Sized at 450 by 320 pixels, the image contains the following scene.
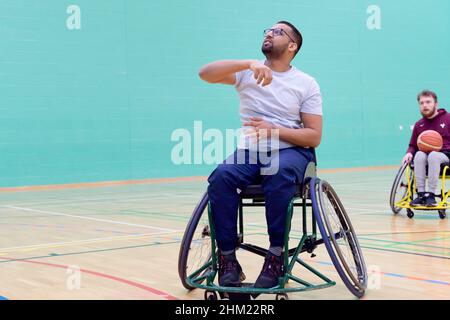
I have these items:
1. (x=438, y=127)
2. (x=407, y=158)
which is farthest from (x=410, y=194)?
(x=438, y=127)

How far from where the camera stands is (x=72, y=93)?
889 centimetres

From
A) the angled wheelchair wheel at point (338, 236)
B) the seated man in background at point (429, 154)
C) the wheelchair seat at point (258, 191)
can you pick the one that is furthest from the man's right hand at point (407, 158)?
the wheelchair seat at point (258, 191)

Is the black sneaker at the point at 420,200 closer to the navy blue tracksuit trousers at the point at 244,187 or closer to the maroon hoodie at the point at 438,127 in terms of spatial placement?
the maroon hoodie at the point at 438,127

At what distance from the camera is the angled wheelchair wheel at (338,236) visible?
8.30 feet

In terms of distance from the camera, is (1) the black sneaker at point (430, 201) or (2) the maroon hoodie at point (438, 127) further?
(2) the maroon hoodie at point (438, 127)

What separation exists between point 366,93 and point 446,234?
23.5ft

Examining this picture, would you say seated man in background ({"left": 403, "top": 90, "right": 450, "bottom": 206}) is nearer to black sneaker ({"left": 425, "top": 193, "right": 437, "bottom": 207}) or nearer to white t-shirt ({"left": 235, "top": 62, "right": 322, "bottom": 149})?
black sneaker ({"left": 425, "top": 193, "right": 437, "bottom": 207})

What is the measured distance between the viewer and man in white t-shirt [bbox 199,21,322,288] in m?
2.55

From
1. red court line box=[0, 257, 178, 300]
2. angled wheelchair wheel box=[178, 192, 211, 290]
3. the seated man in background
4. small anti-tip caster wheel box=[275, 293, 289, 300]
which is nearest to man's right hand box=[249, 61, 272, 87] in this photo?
angled wheelchair wheel box=[178, 192, 211, 290]

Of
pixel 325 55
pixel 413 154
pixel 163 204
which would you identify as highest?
pixel 325 55

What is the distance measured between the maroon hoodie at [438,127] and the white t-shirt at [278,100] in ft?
9.14

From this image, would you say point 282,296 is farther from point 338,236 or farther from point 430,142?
point 430,142
